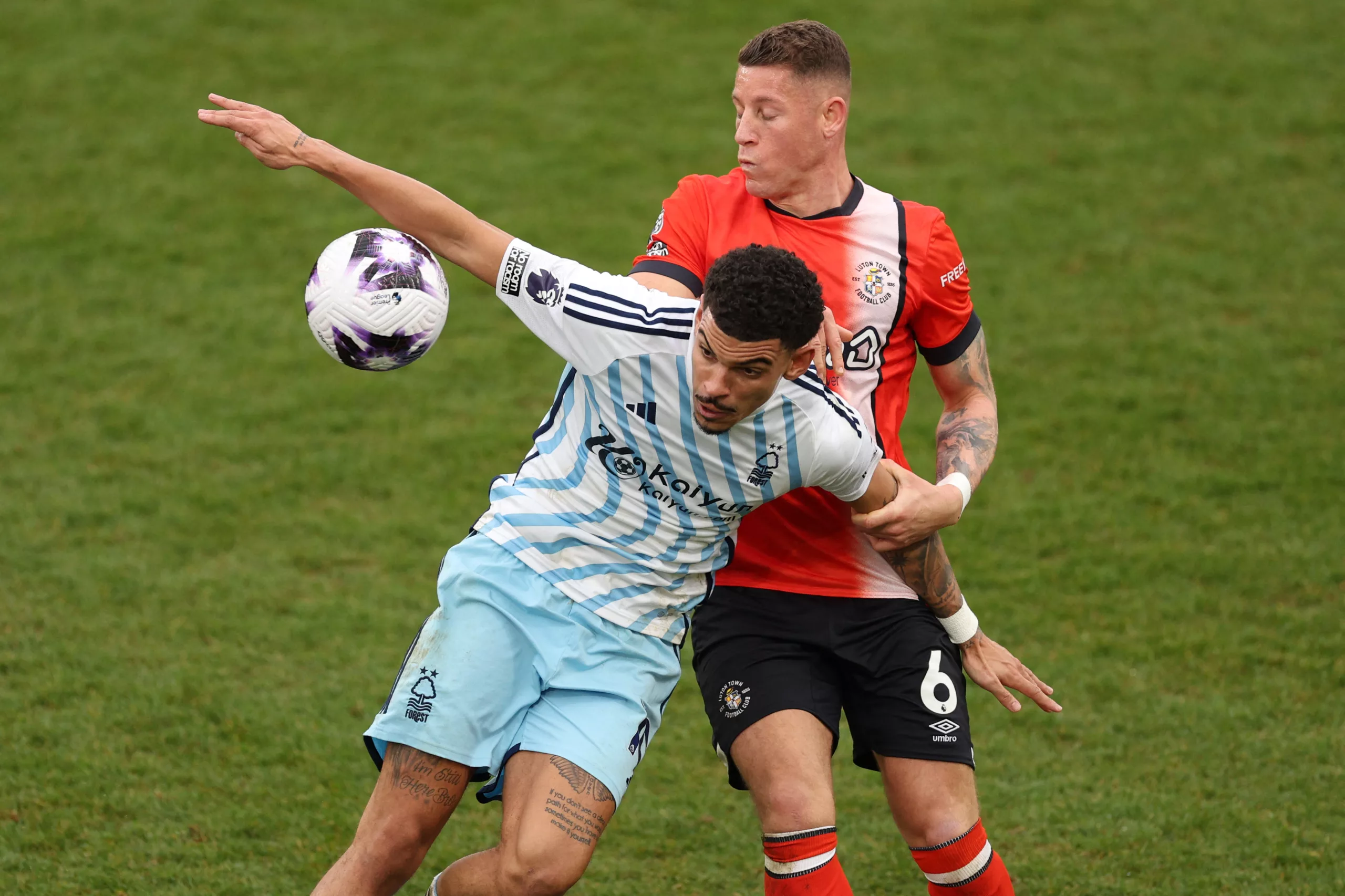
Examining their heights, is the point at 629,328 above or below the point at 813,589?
above

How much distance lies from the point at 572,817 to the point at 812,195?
217cm

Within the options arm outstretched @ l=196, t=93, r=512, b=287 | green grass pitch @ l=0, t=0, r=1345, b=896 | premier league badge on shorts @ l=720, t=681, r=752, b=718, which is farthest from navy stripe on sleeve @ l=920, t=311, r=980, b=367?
green grass pitch @ l=0, t=0, r=1345, b=896

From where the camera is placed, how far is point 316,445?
8.90 meters

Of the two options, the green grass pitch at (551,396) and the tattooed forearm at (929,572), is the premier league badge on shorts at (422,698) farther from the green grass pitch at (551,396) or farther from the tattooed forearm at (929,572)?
the green grass pitch at (551,396)

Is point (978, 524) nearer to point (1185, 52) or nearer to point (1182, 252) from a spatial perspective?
point (1182, 252)

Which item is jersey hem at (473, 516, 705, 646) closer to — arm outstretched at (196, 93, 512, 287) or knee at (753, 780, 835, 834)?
knee at (753, 780, 835, 834)

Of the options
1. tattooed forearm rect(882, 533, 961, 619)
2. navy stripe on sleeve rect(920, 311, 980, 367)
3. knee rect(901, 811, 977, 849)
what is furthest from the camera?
navy stripe on sleeve rect(920, 311, 980, 367)

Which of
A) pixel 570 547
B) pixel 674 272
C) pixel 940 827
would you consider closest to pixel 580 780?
pixel 570 547

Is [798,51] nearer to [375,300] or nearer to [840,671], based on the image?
[375,300]

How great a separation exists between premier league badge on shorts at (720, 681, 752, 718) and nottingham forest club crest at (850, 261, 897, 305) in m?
1.31

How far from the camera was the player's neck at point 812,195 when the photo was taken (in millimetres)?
4719

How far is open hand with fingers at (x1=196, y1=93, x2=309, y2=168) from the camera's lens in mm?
4094

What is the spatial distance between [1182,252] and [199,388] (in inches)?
285

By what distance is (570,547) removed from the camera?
421cm
